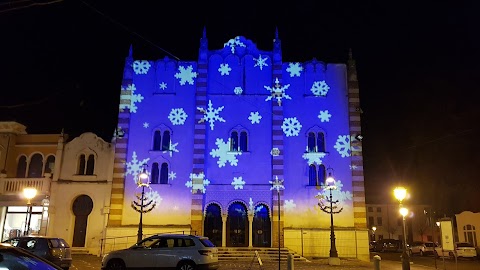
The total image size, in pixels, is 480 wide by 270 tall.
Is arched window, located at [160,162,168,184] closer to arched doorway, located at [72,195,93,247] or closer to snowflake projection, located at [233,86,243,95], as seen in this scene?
arched doorway, located at [72,195,93,247]

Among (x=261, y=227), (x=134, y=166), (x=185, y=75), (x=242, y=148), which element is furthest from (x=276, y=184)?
(x=185, y=75)

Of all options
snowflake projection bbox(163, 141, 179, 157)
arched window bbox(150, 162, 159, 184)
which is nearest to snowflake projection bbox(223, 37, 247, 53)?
snowflake projection bbox(163, 141, 179, 157)

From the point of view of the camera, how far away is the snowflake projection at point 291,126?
30078 mm

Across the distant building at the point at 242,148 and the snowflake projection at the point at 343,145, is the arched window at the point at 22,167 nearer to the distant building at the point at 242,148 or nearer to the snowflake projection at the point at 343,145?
the distant building at the point at 242,148

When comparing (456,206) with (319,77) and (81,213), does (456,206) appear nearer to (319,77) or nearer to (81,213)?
(319,77)

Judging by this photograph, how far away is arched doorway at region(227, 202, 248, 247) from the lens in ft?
94.5

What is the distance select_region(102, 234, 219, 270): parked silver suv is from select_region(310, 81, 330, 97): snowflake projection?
17072 mm

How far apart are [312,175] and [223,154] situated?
6.26 meters

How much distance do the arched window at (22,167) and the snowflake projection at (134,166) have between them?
7.37 metres

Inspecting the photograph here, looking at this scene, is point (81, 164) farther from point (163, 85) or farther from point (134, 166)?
point (163, 85)

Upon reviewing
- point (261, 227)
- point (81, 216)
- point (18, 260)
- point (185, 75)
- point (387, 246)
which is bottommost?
point (387, 246)

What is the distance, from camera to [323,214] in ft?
94.8

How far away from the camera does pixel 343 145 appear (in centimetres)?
2984

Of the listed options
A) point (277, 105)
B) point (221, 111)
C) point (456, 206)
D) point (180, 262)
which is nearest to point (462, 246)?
point (456, 206)
